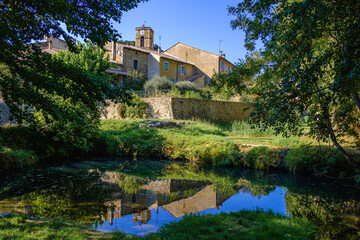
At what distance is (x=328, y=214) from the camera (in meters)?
5.18

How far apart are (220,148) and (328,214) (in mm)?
5600

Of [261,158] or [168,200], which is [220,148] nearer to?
[261,158]

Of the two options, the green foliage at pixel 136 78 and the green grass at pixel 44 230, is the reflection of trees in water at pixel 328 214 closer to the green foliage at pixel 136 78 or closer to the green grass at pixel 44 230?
the green grass at pixel 44 230

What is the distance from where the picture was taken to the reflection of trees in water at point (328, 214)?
4315 mm

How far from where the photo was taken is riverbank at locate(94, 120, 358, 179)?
8.34 metres

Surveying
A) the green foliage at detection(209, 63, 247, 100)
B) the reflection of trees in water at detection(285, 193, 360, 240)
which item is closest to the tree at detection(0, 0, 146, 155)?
the reflection of trees in water at detection(285, 193, 360, 240)

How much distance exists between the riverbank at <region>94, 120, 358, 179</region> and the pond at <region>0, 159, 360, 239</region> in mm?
501

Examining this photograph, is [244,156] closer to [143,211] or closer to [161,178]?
[161,178]

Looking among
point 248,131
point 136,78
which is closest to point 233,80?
point 248,131

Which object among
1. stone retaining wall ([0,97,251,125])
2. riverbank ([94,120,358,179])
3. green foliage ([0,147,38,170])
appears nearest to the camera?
riverbank ([94,120,358,179])

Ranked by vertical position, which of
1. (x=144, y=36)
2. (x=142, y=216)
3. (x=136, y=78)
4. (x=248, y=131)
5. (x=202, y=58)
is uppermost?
(x=144, y=36)

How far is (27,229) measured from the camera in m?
3.83

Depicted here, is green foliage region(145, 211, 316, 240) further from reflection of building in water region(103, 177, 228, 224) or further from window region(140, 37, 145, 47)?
window region(140, 37, 145, 47)

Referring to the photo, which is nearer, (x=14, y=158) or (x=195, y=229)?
(x=195, y=229)
